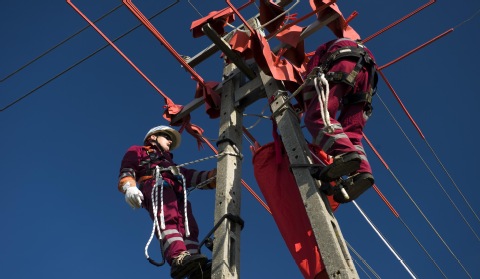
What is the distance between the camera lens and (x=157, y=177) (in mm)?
4375

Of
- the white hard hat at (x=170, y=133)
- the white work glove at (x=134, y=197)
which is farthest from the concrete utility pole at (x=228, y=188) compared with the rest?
the white hard hat at (x=170, y=133)

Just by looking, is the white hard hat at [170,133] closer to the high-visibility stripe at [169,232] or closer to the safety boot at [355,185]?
the high-visibility stripe at [169,232]

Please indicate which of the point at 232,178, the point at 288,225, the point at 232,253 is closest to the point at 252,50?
the point at 232,178

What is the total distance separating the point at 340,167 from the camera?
312cm

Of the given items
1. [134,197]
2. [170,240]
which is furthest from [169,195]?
[170,240]

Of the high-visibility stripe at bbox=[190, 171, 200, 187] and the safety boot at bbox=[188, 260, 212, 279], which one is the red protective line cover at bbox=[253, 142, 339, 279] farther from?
the high-visibility stripe at bbox=[190, 171, 200, 187]

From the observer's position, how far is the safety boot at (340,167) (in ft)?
10.2

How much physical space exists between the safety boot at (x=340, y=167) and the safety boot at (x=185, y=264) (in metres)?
1.07

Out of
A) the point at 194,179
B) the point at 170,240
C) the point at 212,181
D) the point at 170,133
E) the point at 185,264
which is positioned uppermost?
the point at 170,133

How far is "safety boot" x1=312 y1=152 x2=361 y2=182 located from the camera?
3.12 m

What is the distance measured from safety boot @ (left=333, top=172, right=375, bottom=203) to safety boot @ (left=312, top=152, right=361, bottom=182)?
0.27 ft

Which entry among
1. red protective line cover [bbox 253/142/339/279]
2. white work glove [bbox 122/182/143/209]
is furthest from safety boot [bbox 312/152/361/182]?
white work glove [bbox 122/182/143/209]

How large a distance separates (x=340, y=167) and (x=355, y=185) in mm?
187

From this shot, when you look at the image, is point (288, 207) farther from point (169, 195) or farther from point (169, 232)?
point (169, 195)
